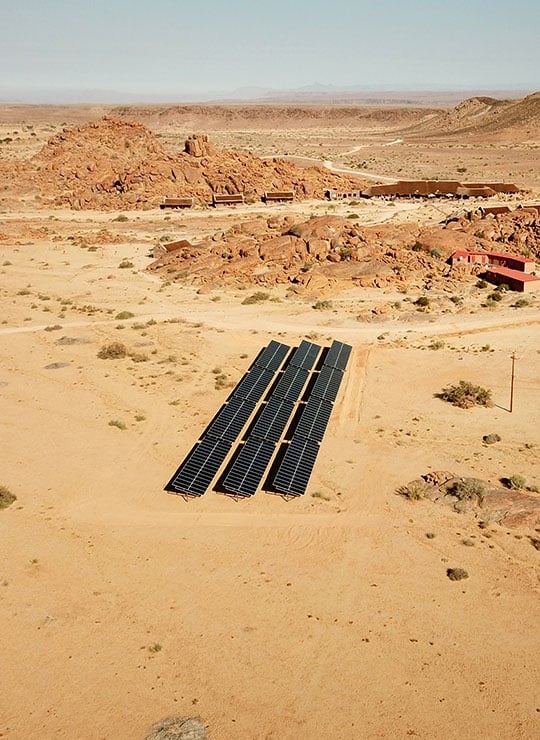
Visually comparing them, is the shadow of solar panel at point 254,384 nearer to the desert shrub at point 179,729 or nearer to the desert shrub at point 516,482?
the desert shrub at point 516,482

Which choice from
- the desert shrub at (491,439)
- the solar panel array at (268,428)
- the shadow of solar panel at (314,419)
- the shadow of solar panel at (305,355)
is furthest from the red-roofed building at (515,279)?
the shadow of solar panel at (314,419)

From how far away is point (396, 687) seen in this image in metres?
14.4

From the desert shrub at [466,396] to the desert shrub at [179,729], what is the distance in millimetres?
18506

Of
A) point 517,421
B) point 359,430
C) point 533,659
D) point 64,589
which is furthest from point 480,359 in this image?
point 64,589

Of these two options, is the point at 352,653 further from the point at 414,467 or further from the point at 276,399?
the point at 276,399

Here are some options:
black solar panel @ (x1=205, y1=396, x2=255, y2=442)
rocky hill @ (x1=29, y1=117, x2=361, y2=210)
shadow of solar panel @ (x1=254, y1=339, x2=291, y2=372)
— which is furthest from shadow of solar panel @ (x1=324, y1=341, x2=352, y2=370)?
rocky hill @ (x1=29, y1=117, x2=361, y2=210)

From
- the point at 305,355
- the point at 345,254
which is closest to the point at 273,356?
the point at 305,355

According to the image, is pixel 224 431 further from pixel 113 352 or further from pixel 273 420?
pixel 113 352

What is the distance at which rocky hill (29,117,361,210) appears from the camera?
82750mm

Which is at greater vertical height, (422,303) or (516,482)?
(516,482)

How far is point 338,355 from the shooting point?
1286 inches

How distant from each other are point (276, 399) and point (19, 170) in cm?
7937

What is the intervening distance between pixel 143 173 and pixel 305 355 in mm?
60134

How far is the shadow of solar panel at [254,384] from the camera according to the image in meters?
27.9
